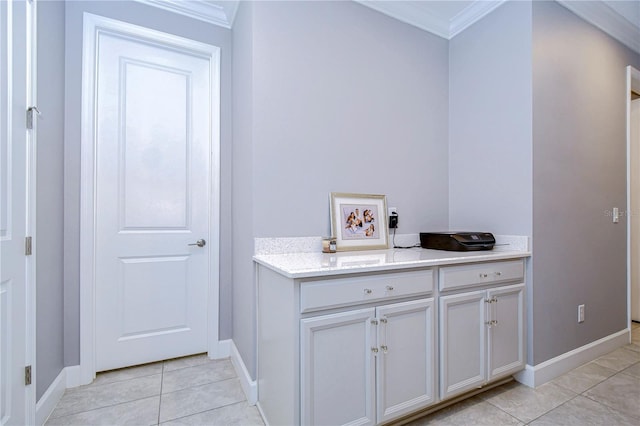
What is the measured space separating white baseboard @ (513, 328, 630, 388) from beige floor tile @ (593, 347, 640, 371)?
3cm

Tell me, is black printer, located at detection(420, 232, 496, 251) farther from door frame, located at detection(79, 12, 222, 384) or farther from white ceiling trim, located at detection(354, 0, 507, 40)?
door frame, located at detection(79, 12, 222, 384)

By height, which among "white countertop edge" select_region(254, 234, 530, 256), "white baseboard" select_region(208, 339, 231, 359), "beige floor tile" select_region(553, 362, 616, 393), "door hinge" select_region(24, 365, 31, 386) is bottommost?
"beige floor tile" select_region(553, 362, 616, 393)

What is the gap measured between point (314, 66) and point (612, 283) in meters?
2.96

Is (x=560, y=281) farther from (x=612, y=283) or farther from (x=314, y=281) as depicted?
(x=314, y=281)

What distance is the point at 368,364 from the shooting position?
1.39 meters

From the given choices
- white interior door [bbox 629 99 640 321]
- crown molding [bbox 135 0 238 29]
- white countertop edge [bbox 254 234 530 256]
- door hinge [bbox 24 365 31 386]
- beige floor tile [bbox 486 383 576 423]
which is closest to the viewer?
door hinge [bbox 24 365 31 386]

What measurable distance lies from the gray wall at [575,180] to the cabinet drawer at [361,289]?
1.03 meters

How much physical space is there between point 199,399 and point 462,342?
5.16ft

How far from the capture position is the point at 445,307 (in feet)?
5.33

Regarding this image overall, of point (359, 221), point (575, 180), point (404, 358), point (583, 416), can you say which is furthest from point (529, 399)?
point (575, 180)

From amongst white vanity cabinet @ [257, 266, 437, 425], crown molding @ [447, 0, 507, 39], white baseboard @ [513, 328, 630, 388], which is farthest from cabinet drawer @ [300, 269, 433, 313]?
crown molding @ [447, 0, 507, 39]

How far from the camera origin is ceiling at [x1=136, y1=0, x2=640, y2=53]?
2197mm

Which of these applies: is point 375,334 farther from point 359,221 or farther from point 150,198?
point 150,198

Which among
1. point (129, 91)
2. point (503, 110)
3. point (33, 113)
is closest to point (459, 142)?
point (503, 110)
